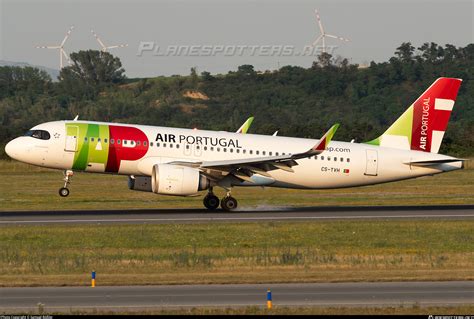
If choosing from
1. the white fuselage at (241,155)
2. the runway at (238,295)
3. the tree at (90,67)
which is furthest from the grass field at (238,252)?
the tree at (90,67)

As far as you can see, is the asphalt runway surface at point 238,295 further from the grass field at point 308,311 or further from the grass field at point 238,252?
the grass field at point 238,252

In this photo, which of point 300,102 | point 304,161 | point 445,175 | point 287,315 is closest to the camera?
point 287,315

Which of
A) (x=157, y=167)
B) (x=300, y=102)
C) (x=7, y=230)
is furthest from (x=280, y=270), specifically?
(x=300, y=102)

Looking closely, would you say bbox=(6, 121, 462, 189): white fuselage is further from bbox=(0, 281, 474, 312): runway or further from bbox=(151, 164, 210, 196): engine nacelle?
bbox=(0, 281, 474, 312): runway

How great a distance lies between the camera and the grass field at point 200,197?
48.2m

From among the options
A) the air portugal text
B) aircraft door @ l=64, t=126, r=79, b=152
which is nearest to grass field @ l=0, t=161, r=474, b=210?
the air portugal text

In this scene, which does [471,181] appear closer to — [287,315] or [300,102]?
[287,315]

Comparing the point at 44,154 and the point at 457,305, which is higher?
the point at 44,154

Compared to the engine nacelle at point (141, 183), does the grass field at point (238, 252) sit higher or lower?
lower

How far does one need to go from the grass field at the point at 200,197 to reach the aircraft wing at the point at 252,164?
3274mm

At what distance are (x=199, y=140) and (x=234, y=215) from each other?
4128 mm

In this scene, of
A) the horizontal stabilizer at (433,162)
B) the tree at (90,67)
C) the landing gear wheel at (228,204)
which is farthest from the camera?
the tree at (90,67)

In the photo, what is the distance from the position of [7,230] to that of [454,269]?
54.7 feet

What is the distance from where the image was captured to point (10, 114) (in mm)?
117125
